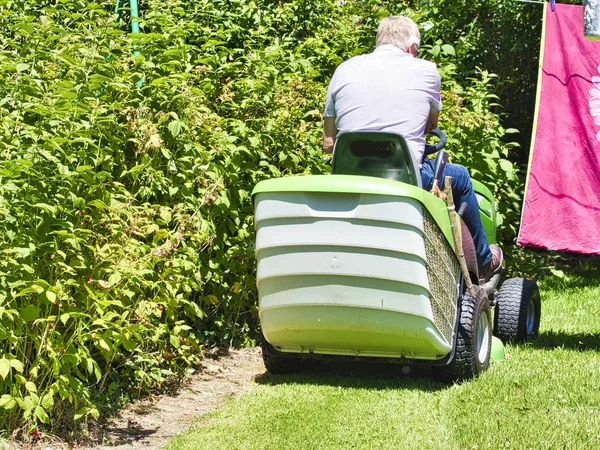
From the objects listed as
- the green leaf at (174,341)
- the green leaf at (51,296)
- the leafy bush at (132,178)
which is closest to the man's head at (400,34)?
the leafy bush at (132,178)

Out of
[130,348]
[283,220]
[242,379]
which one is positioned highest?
Result: [283,220]

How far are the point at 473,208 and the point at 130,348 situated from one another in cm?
195

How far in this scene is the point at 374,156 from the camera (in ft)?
14.6

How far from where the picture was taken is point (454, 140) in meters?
6.68

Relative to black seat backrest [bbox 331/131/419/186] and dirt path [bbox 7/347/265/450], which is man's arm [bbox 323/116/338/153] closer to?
black seat backrest [bbox 331/131/419/186]

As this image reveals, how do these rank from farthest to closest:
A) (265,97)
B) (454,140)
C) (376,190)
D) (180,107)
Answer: (454,140) → (265,97) → (180,107) → (376,190)

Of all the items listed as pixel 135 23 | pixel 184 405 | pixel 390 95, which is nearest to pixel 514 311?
pixel 390 95

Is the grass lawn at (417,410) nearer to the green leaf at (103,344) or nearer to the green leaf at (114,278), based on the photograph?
the green leaf at (103,344)

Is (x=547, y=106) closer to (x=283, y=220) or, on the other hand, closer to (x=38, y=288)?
(x=283, y=220)

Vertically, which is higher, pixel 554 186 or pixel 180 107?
pixel 180 107

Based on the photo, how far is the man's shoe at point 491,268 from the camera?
17.5 feet

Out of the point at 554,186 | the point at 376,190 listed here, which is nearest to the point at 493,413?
the point at 376,190

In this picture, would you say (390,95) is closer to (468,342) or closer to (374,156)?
(374,156)

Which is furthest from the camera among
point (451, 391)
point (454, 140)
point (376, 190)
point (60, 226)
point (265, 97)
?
point (454, 140)
